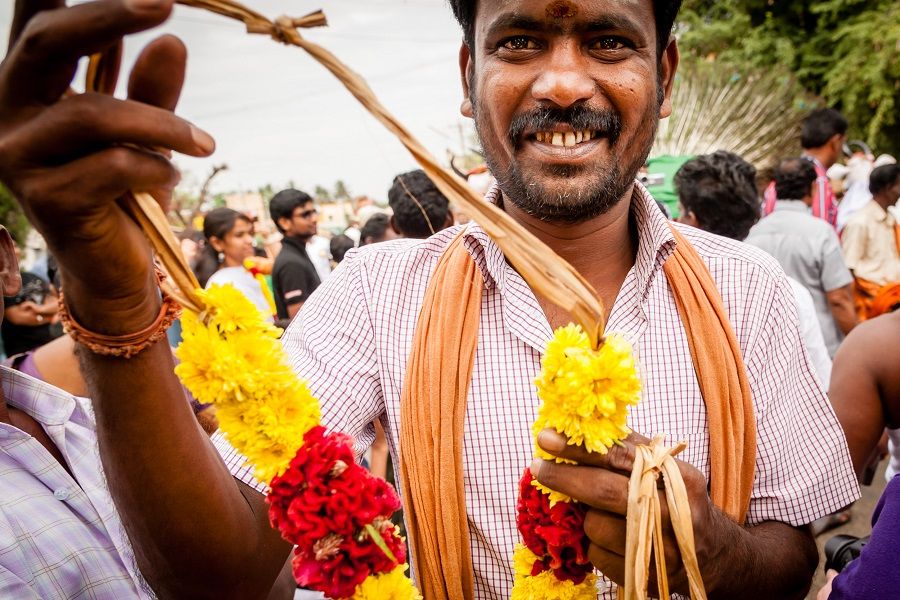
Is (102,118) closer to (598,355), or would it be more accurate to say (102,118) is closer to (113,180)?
(113,180)

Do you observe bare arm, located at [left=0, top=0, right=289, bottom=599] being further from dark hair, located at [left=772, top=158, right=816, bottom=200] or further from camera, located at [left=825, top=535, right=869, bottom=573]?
dark hair, located at [left=772, top=158, right=816, bottom=200]

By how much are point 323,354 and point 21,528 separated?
0.71 metres

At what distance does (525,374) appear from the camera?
156cm

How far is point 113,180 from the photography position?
2.63 feet

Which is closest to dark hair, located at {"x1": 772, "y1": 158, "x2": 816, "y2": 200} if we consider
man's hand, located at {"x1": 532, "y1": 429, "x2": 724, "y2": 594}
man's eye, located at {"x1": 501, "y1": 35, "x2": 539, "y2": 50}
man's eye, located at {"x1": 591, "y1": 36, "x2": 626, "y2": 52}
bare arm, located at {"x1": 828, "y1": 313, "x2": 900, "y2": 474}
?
bare arm, located at {"x1": 828, "y1": 313, "x2": 900, "y2": 474}

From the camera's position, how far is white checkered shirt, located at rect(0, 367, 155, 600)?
4.40ft

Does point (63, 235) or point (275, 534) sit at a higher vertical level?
point (63, 235)

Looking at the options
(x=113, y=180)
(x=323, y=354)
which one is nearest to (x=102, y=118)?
(x=113, y=180)

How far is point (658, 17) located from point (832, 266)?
Answer: 357cm

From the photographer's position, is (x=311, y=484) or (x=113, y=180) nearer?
(x=113, y=180)

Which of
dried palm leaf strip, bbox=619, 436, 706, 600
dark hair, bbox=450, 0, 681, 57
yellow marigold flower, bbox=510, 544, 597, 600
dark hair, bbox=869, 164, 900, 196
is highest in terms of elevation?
dark hair, bbox=450, 0, 681, 57

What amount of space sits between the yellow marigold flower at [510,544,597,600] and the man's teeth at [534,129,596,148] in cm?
86

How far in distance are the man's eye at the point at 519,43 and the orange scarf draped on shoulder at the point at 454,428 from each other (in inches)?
23.3

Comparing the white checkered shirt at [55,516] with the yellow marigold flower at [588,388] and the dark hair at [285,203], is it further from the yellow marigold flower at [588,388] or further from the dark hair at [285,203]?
the dark hair at [285,203]
